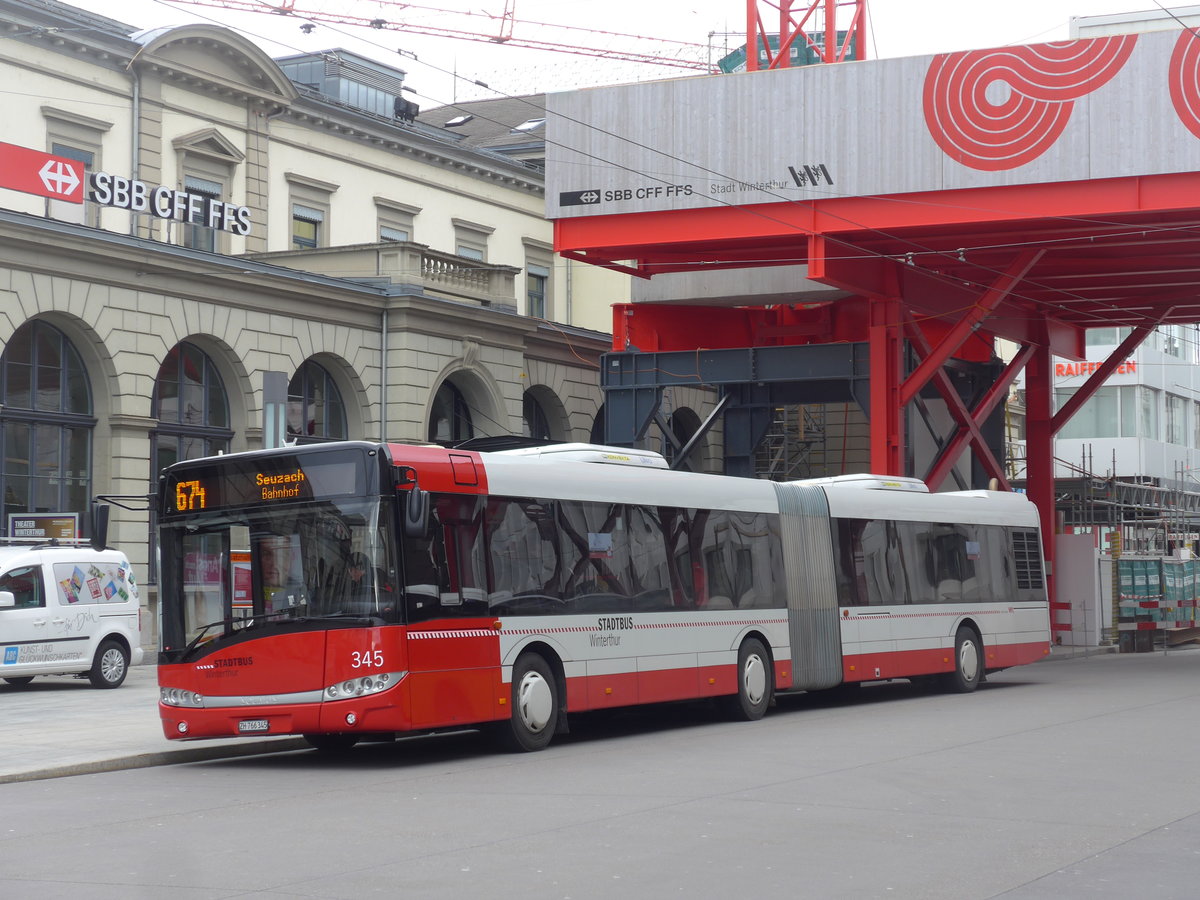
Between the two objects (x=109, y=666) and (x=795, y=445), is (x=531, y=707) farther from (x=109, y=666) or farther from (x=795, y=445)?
(x=795, y=445)

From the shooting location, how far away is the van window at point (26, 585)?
2319cm

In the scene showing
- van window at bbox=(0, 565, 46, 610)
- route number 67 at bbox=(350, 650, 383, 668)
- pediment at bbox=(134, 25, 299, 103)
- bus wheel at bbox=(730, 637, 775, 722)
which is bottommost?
bus wheel at bbox=(730, 637, 775, 722)

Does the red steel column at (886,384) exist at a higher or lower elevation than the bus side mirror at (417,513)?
higher

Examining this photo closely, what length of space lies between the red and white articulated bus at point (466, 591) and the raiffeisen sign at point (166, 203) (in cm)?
1516

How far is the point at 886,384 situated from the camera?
33281mm

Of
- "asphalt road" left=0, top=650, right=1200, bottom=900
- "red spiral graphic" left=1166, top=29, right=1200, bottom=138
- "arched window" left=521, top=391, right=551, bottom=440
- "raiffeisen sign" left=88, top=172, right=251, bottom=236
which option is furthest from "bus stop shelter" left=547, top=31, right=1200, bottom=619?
"asphalt road" left=0, top=650, right=1200, bottom=900

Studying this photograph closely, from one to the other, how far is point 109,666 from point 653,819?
15.8 meters

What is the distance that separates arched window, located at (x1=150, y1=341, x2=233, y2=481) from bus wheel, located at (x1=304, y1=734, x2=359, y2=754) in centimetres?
1698

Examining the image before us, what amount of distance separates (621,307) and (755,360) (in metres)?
4.08

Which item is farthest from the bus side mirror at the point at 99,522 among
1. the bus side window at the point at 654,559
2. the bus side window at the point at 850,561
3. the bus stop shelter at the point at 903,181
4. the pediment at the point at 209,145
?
the pediment at the point at 209,145

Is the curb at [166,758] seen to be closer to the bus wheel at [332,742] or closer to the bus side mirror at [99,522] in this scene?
the bus wheel at [332,742]

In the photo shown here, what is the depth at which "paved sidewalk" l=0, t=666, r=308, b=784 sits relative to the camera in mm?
14461

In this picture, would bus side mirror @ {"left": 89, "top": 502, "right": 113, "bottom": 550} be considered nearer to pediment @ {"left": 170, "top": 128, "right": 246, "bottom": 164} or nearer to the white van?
the white van

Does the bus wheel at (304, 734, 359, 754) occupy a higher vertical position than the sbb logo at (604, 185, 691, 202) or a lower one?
lower
